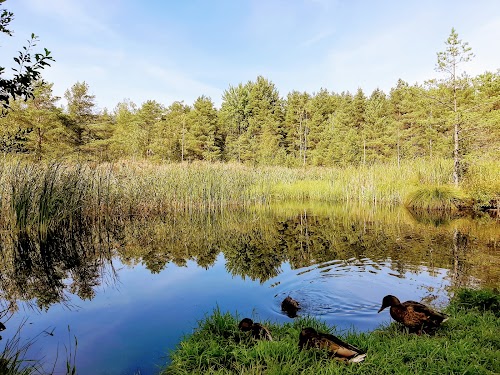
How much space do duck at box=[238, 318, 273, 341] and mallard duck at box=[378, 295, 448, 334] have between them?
1400 millimetres

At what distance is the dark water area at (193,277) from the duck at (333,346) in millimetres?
1063

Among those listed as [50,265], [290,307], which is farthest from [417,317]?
[50,265]

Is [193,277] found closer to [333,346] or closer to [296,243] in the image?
[296,243]

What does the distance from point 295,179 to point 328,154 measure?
1496cm

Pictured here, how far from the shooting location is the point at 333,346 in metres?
2.55

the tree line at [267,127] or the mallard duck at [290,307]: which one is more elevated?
the tree line at [267,127]

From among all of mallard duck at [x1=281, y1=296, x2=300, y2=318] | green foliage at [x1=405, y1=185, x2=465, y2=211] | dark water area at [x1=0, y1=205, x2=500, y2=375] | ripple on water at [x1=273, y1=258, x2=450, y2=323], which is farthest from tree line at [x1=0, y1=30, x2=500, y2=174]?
mallard duck at [x1=281, y1=296, x2=300, y2=318]

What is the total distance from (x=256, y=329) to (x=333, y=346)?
2.36 ft

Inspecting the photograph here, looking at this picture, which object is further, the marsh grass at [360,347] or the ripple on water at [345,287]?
the ripple on water at [345,287]

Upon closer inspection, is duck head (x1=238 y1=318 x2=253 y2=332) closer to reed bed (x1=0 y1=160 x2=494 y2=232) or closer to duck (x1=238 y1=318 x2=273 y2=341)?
duck (x1=238 y1=318 x2=273 y2=341)

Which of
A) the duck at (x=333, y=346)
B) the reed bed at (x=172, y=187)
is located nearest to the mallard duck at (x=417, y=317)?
the duck at (x=333, y=346)

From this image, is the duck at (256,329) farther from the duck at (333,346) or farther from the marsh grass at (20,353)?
the marsh grass at (20,353)

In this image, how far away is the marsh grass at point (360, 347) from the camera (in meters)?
2.45

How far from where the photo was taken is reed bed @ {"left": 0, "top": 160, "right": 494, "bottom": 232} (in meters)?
7.75
